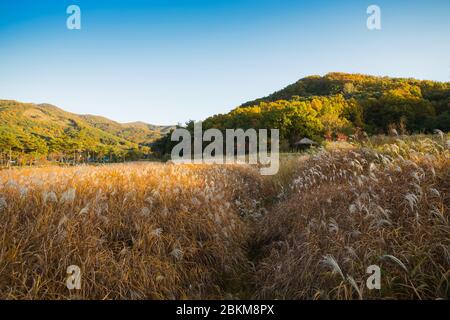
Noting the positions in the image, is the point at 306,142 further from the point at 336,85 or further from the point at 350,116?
the point at 336,85

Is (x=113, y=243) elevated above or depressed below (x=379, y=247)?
below

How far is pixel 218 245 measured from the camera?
12.1ft

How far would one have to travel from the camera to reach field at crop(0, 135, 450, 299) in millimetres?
2258

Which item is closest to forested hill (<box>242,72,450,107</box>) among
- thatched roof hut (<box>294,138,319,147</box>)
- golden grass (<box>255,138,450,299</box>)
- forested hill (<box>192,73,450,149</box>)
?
forested hill (<box>192,73,450,149</box>)

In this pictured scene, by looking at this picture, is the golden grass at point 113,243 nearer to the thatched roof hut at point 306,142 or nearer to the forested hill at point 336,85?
the thatched roof hut at point 306,142

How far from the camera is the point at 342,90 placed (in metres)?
73.4

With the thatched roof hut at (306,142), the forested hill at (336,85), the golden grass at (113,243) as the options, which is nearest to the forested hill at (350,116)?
the thatched roof hut at (306,142)

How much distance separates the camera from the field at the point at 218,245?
88.9 inches

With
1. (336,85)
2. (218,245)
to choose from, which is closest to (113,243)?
(218,245)

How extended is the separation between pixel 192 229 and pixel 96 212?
135 cm

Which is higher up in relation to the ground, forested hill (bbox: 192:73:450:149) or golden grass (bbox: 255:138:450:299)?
forested hill (bbox: 192:73:450:149)

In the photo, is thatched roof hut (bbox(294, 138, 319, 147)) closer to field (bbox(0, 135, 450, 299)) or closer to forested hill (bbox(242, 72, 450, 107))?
field (bbox(0, 135, 450, 299))
